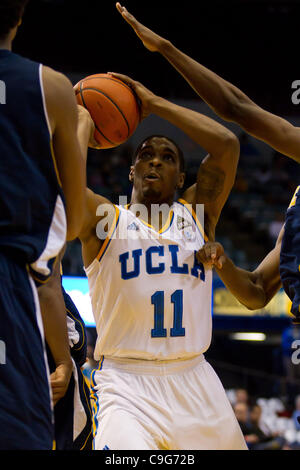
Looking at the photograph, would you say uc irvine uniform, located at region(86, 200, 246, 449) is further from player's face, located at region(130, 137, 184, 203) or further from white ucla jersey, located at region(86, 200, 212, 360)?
player's face, located at region(130, 137, 184, 203)

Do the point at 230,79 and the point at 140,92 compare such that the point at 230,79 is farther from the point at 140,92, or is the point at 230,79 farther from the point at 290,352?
the point at 140,92

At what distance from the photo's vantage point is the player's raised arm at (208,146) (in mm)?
3742

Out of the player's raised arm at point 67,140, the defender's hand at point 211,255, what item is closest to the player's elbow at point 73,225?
the player's raised arm at point 67,140

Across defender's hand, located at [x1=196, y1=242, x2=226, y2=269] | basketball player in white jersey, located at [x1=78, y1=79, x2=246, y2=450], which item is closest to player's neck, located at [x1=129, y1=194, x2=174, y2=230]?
basketball player in white jersey, located at [x1=78, y1=79, x2=246, y2=450]

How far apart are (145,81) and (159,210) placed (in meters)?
13.6

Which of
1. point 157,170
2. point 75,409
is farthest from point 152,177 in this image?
point 75,409

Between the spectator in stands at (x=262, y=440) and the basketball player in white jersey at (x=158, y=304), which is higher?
the basketball player in white jersey at (x=158, y=304)

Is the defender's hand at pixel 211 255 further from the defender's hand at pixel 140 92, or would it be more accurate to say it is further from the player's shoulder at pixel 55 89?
the player's shoulder at pixel 55 89

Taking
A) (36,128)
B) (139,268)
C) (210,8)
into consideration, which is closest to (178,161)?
(139,268)

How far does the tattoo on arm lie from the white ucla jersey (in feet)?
1.08

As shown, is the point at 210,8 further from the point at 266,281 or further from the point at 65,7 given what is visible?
the point at 266,281

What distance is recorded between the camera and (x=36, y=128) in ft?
6.98

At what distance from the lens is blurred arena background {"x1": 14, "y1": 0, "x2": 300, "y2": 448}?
1361 cm

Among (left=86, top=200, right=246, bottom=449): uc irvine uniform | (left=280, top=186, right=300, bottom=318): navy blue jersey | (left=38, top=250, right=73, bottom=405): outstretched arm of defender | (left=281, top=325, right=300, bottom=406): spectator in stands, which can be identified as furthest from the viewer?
(left=281, top=325, right=300, bottom=406): spectator in stands
